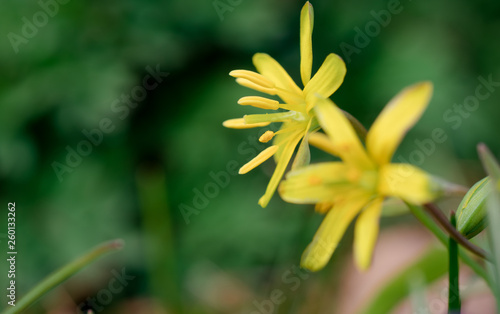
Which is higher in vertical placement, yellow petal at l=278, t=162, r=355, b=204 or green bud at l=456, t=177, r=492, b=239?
yellow petal at l=278, t=162, r=355, b=204

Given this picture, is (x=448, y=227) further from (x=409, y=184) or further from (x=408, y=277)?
(x=408, y=277)

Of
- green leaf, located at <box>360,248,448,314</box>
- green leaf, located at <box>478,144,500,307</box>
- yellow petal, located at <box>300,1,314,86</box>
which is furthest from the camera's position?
green leaf, located at <box>360,248,448,314</box>

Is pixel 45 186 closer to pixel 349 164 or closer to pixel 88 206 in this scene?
pixel 88 206

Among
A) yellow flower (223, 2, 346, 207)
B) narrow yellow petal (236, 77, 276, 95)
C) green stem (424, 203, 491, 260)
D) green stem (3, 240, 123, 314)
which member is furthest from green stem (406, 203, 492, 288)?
green stem (3, 240, 123, 314)

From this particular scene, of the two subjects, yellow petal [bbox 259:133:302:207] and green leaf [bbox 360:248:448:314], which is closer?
yellow petal [bbox 259:133:302:207]

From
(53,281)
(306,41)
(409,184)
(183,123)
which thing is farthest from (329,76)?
(183,123)

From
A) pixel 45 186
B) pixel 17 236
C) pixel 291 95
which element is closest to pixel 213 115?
pixel 45 186

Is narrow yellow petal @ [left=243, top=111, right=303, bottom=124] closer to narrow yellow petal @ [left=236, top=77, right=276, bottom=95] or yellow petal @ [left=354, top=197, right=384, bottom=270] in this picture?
narrow yellow petal @ [left=236, top=77, right=276, bottom=95]
